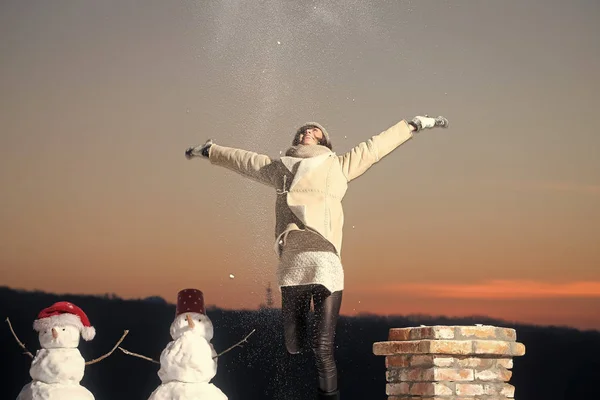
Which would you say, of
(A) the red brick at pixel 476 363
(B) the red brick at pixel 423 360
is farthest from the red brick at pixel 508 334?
(B) the red brick at pixel 423 360

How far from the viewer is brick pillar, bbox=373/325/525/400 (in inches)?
175

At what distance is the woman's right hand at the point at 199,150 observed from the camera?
4778mm

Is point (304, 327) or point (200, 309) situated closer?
point (304, 327)

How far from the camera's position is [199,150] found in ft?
15.7

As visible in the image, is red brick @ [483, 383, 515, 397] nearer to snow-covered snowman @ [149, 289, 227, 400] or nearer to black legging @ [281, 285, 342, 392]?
black legging @ [281, 285, 342, 392]

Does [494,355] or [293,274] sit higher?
[293,274]

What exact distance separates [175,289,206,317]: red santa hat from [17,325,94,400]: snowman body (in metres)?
0.52

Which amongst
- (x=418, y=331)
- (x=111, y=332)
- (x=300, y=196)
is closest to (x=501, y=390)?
(x=418, y=331)

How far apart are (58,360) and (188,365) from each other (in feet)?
1.98

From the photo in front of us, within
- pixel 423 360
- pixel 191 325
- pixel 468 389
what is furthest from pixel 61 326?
pixel 468 389

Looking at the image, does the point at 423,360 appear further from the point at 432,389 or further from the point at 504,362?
the point at 504,362

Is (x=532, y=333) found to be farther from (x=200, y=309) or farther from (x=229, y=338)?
(x=200, y=309)

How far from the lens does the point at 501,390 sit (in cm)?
458

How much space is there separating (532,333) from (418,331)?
8.54 feet
